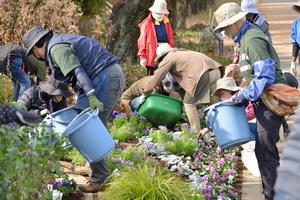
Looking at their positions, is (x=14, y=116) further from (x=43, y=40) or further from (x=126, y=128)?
(x=126, y=128)

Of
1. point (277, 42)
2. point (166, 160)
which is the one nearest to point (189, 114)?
point (166, 160)

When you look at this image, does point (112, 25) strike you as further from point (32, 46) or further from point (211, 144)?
point (32, 46)

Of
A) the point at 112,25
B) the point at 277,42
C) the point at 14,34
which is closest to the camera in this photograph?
the point at 14,34

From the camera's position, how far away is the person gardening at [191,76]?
770 cm

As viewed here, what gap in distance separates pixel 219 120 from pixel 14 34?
4.02 m

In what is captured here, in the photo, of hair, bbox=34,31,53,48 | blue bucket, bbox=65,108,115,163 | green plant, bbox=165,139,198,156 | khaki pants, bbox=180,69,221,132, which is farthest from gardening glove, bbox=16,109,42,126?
khaki pants, bbox=180,69,221,132

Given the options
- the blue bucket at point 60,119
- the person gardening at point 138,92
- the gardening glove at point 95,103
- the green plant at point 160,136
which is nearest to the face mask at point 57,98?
the blue bucket at point 60,119

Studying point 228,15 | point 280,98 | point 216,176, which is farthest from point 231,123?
point 228,15

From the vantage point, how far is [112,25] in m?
11.8

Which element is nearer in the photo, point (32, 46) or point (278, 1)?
point (32, 46)

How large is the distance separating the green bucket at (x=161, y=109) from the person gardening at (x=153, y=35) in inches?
55.9

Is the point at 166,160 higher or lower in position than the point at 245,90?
lower

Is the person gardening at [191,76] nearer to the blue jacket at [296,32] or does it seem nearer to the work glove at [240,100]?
the blue jacket at [296,32]

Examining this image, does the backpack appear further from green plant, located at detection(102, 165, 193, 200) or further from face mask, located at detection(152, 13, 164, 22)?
face mask, located at detection(152, 13, 164, 22)
